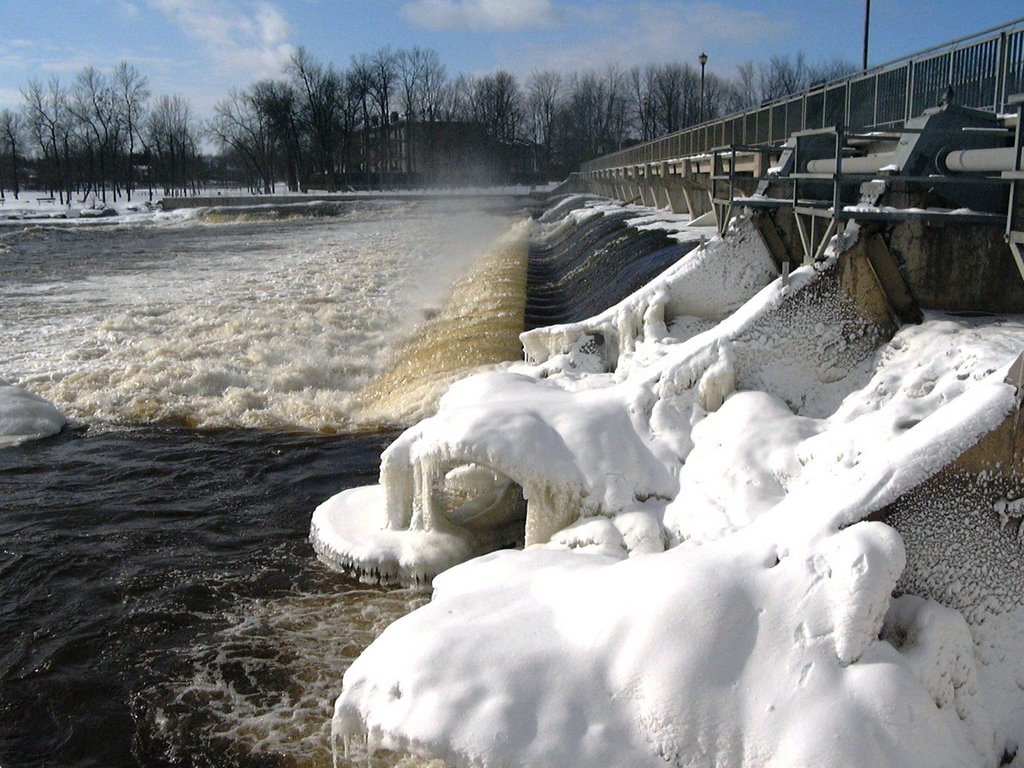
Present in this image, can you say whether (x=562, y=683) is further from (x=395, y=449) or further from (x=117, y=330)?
(x=117, y=330)

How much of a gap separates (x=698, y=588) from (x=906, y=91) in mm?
9779

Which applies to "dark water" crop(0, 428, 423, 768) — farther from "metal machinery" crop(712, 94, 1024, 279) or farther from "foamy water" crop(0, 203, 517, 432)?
"metal machinery" crop(712, 94, 1024, 279)

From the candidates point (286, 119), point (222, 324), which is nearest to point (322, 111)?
point (286, 119)

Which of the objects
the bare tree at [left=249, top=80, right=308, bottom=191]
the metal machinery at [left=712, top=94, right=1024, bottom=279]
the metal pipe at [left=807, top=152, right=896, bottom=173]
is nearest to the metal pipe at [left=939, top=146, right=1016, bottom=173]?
the metal machinery at [left=712, top=94, right=1024, bottom=279]

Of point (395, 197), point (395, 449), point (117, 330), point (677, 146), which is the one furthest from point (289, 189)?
point (395, 449)

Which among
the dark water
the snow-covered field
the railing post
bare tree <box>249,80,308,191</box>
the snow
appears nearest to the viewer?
the snow-covered field

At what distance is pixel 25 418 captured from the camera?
11023 millimetres

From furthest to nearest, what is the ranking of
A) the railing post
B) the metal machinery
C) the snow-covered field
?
the railing post → the metal machinery → the snow-covered field

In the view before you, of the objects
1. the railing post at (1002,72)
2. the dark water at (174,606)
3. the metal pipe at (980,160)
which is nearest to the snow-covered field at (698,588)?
the dark water at (174,606)

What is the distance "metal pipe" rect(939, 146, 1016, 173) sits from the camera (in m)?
6.40

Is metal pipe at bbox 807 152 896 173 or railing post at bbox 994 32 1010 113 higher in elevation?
railing post at bbox 994 32 1010 113

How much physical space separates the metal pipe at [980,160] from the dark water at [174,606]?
15.9 ft

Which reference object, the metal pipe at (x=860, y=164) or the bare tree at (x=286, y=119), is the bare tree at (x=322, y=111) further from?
the metal pipe at (x=860, y=164)

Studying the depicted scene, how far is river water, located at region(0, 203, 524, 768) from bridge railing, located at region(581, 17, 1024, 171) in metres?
5.60
